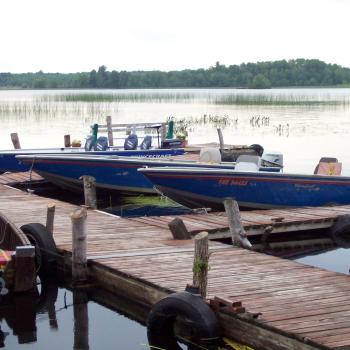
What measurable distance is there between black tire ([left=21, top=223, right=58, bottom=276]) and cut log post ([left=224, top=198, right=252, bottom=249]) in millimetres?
2411

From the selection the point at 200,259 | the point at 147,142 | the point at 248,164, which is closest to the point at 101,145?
the point at 147,142

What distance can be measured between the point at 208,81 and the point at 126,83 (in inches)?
482

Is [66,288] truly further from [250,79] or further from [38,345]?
[250,79]

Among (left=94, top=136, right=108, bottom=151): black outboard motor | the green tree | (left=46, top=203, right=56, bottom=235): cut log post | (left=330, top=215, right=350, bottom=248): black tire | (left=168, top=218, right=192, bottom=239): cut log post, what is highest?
the green tree

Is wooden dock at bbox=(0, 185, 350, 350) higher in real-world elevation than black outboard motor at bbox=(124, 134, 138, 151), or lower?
lower

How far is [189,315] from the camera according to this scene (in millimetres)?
7473

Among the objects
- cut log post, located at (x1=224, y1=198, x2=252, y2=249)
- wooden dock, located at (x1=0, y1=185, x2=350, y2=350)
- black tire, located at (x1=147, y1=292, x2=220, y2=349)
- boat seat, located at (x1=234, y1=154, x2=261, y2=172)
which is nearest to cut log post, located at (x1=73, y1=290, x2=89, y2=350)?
wooden dock, located at (x1=0, y1=185, x2=350, y2=350)

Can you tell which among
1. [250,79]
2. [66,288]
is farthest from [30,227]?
[250,79]

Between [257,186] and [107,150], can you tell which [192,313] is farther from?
[107,150]

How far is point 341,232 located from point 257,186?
2.18 metres

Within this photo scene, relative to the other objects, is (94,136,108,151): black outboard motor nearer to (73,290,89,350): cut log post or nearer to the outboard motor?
the outboard motor

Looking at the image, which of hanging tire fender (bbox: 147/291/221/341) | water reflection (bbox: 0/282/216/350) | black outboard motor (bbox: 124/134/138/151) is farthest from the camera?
black outboard motor (bbox: 124/134/138/151)

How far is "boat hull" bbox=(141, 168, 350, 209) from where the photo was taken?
1452 centimetres

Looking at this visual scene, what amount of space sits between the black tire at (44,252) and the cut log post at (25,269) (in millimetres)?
679
